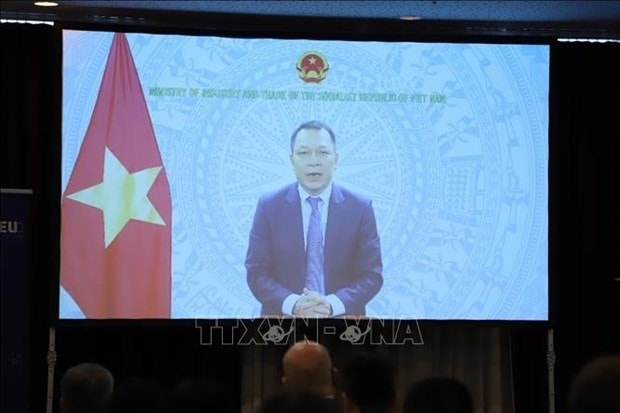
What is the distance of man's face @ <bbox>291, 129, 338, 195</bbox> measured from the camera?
→ 714 cm

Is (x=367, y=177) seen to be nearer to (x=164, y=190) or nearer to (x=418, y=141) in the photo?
(x=418, y=141)

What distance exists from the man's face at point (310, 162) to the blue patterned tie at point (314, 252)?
0.30 feet

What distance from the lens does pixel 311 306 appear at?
705cm

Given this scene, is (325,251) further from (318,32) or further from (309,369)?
(309,369)

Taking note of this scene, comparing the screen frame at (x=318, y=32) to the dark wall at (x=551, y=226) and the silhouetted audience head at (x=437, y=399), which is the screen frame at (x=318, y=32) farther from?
the silhouetted audience head at (x=437, y=399)

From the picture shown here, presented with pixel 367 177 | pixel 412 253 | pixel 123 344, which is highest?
pixel 367 177

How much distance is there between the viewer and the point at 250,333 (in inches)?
287

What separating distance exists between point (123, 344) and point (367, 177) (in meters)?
1.82

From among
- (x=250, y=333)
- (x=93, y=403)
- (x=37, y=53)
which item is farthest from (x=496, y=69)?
(x=93, y=403)

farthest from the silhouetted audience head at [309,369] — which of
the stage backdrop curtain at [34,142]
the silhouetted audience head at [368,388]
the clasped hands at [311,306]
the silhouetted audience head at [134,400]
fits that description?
the stage backdrop curtain at [34,142]

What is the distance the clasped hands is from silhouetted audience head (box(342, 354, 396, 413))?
308cm

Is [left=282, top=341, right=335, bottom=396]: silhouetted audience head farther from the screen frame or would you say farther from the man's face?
the man's face

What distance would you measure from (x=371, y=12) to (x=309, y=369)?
10.8 ft

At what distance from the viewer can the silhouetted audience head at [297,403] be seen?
8.85 feet
